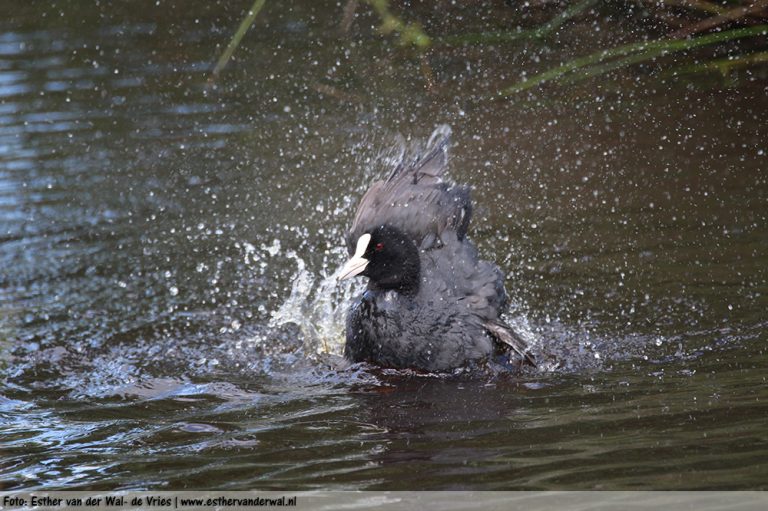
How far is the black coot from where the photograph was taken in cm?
→ 421

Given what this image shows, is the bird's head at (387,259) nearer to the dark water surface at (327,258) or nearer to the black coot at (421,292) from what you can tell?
the black coot at (421,292)

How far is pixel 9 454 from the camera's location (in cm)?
351

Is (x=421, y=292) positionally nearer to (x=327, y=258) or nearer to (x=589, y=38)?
(x=327, y=258)

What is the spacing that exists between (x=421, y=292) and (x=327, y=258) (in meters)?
1.30

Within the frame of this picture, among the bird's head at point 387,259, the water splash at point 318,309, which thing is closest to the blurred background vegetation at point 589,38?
the water splash at point 318,309

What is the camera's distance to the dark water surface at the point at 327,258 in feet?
11.0

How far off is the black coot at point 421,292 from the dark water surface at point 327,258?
0.12 metres

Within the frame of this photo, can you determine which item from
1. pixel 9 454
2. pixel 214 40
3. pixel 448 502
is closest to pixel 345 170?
pixel 214 40

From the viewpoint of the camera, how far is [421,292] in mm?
4277

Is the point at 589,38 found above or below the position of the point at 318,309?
above

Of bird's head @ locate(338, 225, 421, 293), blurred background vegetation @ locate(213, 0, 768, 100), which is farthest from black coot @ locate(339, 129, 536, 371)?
blurred background vegetation @ locate(213, 0, 768, 100)

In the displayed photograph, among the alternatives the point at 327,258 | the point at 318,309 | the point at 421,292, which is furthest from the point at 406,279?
the point at 327,258

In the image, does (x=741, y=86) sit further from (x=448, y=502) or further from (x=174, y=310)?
(x=448, y=502)

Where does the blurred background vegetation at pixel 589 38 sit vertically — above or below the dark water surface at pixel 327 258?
above
